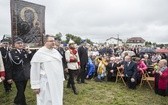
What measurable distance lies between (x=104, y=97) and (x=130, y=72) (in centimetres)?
254

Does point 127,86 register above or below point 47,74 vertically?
below

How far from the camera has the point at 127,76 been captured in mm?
11164

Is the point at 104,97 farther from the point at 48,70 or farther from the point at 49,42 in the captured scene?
the point at 49,42

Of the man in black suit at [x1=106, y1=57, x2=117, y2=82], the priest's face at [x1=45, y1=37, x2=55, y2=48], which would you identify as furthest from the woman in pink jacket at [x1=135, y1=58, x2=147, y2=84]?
the priest's face at [x1=45, y1=37, x2=55, y2=48]

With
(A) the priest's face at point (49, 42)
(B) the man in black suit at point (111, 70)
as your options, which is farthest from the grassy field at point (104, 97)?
(A) the priest's face at point (49, 42)

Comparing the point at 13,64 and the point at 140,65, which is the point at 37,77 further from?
the point at 140,65

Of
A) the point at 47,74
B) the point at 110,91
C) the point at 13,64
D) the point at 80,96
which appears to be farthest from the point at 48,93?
the point at 110,91

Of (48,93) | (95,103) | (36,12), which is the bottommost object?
(95,103)

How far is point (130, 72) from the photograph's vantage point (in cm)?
1109

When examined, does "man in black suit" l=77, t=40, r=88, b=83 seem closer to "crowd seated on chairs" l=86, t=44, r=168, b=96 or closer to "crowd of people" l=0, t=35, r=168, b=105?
"crowd of people" l=0, t=35, r=168, b=105

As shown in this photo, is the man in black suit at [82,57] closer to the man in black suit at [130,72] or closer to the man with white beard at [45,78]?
the man in black suit at [130,72]

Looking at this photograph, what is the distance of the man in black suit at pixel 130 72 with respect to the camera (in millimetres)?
10797

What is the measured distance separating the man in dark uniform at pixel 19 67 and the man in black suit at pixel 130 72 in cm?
493

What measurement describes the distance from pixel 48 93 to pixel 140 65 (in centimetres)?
673
